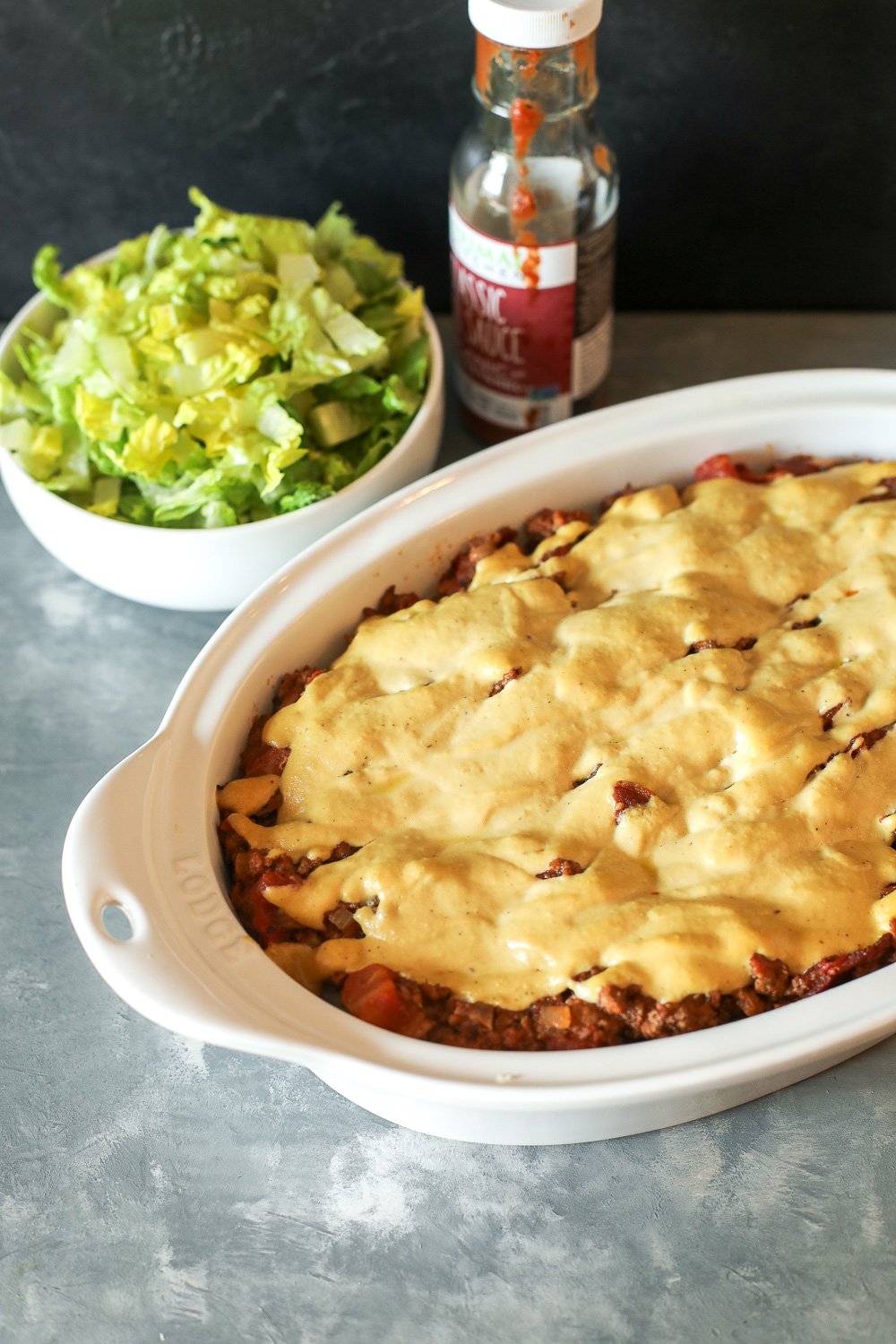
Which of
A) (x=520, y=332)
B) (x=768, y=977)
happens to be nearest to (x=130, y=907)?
(x=768, y=977)

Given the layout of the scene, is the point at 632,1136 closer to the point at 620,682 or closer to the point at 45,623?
the point at 620,682

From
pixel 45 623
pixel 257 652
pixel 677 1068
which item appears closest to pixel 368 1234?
pixel 677 1068

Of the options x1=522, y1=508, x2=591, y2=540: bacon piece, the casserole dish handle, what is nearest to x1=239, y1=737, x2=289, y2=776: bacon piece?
Answer: the casserole dish handle

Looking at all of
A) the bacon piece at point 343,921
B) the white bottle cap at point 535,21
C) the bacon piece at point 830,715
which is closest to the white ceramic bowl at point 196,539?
the white bottle cap at point 535,21

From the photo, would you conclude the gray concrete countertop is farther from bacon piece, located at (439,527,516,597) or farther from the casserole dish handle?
bacon piece, located at (439,527,516,597)

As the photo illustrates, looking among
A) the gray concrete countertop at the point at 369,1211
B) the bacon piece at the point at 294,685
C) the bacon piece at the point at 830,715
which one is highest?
the bacon piece at the point at 830,715

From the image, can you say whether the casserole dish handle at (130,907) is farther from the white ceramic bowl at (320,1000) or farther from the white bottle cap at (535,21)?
the white bottle cap at (535,21)
